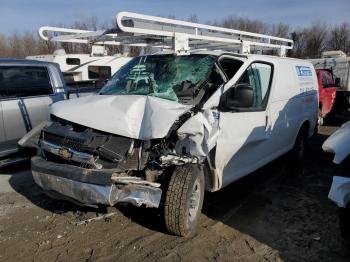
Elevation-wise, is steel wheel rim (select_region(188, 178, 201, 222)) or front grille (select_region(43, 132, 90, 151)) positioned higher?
front grille (select_region(43, 132, 90, 151))

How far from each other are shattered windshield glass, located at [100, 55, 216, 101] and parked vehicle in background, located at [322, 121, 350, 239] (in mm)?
1680

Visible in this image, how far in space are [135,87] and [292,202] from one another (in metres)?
2.59

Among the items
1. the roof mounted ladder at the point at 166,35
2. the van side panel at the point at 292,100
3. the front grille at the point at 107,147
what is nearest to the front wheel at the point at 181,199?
the front grille at the point at 107,147

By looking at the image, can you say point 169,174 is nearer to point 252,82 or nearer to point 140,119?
point 140,119

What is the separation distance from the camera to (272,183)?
6.13m

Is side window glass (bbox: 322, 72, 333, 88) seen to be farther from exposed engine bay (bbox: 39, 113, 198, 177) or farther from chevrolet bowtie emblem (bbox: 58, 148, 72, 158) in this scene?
chevrolet bowtie emblem (bbox: 58, 148, 72, 158)

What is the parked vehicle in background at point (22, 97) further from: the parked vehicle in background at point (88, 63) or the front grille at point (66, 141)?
the parked vehicle in background at point (88, 63)

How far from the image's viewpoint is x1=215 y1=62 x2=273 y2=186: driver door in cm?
452

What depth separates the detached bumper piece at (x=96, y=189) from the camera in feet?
12.4

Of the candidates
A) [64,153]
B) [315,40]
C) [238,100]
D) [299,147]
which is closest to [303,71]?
[299,147]

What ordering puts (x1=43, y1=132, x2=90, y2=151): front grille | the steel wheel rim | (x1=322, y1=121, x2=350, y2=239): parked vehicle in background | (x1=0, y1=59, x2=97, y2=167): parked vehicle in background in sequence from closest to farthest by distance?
1. (x1=322, y1=121, x2=350, y2=239): parked vehicle in background
2. (x1=43, y1=132, x2=90, y2=151): front grille
3. the steel wheel rim
4. (x1=0, y1=59, x2=97, y2=167): parked vehicle in background

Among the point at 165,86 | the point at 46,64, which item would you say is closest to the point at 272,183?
the point at 165,86

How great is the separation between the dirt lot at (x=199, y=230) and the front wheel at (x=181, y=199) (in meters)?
0.17

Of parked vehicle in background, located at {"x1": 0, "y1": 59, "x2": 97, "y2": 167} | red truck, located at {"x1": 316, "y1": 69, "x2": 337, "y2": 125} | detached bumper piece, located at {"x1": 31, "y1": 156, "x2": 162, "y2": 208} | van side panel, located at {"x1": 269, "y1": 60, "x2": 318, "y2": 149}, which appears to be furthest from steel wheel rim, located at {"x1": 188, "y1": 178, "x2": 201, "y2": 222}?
red truck, located at {"x1": 316, "y1": 69, "x2": 337, "y2": 125}
